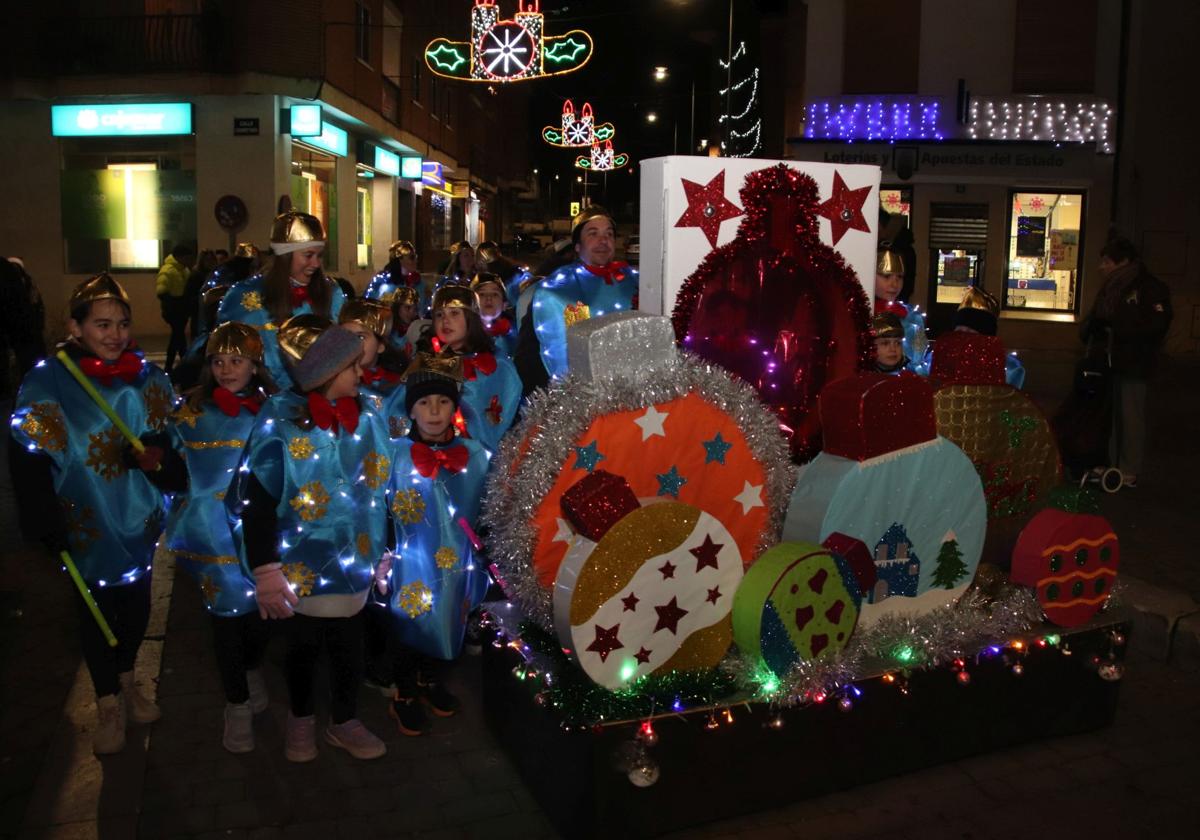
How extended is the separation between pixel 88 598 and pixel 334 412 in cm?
135

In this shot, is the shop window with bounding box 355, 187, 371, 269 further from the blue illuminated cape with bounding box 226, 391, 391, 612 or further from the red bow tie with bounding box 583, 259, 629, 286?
the blue illuminated cape with bounding box 226, 391, 391, 612

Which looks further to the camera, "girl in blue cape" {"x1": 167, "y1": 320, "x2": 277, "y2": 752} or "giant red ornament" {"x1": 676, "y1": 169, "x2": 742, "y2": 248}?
"girl in blue cape" {"x1": 167, "y1": 320, "x2": 277, "y2": 752}

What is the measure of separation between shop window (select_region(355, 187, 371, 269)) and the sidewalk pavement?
23003mm

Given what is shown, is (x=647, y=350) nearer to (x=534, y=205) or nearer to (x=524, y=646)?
(x=524, y=646)

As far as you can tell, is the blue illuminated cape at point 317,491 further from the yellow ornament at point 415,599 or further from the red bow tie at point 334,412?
the yellow ornament at point 415,599

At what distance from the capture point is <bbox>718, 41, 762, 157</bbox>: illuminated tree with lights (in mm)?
14966

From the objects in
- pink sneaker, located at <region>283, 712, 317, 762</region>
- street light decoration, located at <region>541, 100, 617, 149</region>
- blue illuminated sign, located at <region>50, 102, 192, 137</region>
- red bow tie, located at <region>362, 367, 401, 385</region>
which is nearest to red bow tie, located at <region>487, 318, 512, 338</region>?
red bow tie, located at <region>362, 367, 401, 385</region>

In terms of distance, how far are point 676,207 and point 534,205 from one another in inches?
2971

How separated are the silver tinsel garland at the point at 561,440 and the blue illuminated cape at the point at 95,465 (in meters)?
1.63

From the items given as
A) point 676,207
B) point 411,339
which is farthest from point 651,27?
point 676,207

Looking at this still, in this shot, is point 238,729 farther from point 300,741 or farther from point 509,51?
point 509,51

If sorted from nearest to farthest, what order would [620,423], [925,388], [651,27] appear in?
1. [620,423]
2. [925,388]
3. [651,27]

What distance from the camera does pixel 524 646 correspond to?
153 inches

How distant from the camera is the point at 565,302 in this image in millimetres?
5758
